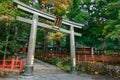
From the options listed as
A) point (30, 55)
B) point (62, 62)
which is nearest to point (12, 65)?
point (30, 55)

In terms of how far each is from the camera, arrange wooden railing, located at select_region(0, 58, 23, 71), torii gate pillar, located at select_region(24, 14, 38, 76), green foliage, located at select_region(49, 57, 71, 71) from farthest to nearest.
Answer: green foliage, located at select_region(49, 57, 71, 71) < wooden railing, located at select_region(0, 58, 23, 71) < torii gate pillar, located at select_region(24, 14, 38, 76)

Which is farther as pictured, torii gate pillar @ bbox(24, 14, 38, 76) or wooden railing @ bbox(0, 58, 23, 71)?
wooden railing @ bbox(0, 58, 23, 71)

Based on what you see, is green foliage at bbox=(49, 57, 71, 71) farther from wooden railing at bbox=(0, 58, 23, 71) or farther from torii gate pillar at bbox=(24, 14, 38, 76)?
torii gate pillar at bbox=(24, 14, 38, 76)

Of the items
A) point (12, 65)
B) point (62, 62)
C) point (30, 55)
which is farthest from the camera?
point (62, 62)

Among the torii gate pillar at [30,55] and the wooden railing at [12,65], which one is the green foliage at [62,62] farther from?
the torii gate pillar at [30,55]

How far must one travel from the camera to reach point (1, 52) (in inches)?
660

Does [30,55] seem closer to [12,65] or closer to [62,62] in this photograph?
[12,65]

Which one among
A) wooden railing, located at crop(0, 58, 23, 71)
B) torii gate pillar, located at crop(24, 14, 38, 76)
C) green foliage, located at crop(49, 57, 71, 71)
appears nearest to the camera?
torii gate pillar, located at crop(24, 14, 38, 76)

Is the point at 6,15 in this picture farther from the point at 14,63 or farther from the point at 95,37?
the point at 95,37

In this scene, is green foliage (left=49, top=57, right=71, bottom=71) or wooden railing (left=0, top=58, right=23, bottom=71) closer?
wooden railing (left=0, top=58, right=23, bottom=71)

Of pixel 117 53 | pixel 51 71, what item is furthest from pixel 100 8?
pixel 51 71

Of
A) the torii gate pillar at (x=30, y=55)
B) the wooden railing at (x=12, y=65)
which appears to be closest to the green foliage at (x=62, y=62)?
the wooden railing at (x=12, y=65)

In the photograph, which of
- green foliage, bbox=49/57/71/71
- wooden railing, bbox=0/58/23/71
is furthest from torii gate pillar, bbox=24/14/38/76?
green foliage, bbox=49/57/71/71

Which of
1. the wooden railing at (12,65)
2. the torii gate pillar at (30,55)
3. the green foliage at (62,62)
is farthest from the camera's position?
the green foliage at (62,62)
